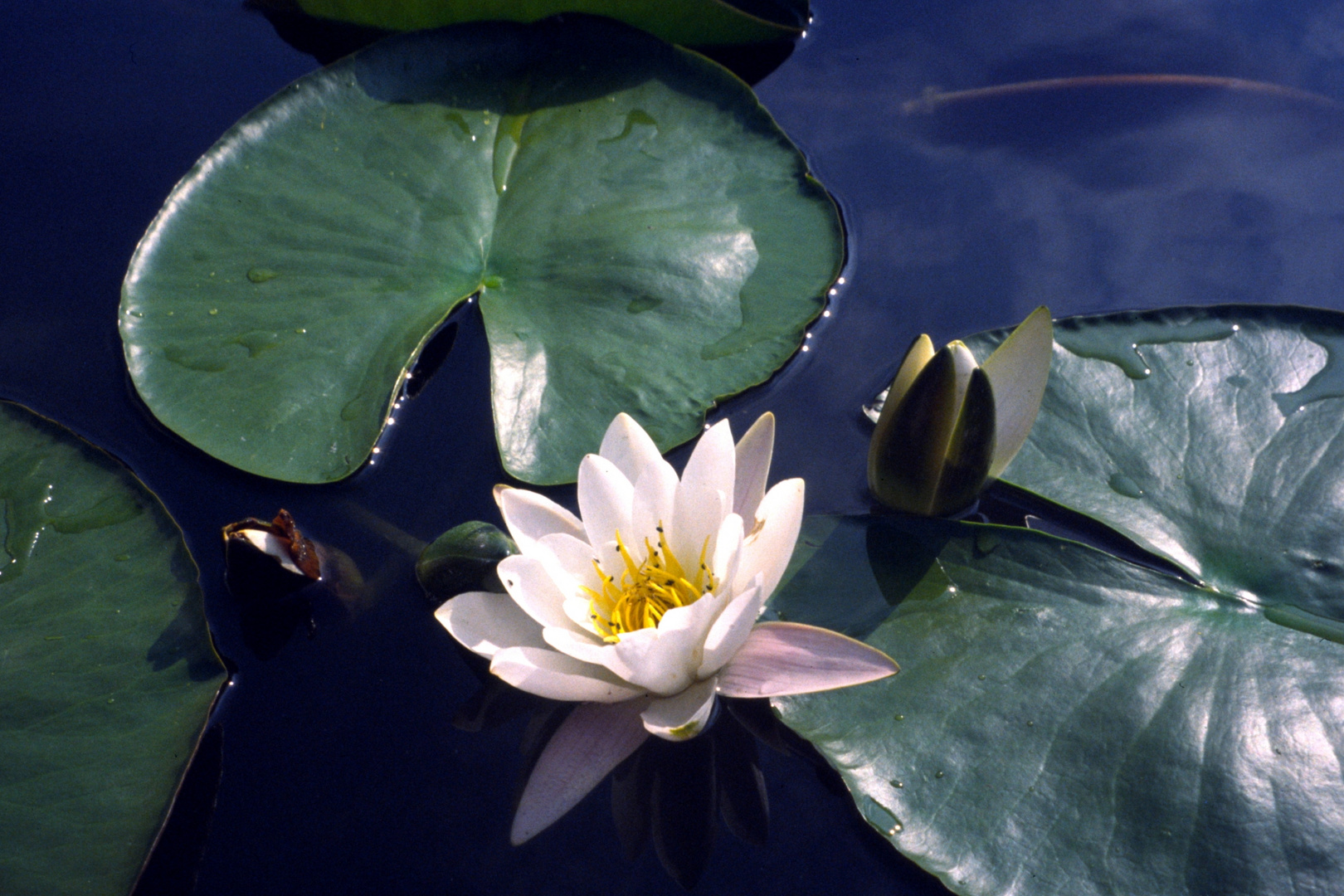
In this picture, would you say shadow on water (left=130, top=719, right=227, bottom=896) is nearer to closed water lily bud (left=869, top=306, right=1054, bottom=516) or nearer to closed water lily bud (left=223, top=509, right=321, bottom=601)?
closed water lily bud (left=223, top=509, right=321, bottom=601)

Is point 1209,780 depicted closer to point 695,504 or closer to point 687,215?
point 695,504

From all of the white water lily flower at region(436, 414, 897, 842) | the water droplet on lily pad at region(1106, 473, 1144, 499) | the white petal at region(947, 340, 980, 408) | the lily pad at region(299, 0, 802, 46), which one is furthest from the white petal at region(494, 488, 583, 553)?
the lily pad at region(299, 0, 802, 46)

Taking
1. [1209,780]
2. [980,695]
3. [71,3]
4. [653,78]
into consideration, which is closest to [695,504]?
[980,695]

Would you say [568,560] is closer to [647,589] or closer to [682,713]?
[647,589]

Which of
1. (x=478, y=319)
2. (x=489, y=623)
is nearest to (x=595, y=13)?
(x=478, y=319)

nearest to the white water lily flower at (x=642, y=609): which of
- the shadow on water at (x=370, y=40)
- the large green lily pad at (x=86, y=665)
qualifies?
the large green lily pad at (x=86, y=665)

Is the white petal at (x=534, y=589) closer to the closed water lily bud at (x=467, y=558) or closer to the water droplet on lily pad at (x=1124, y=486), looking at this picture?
the closed water lily bud at (x=467, y=558)

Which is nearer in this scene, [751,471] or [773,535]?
[773,535]
